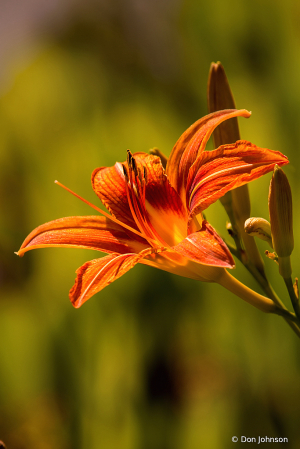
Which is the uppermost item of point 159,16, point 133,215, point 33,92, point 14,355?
point 159,16

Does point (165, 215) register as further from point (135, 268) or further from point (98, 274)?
point (135, 268)

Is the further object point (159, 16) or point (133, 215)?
point (159, 16)

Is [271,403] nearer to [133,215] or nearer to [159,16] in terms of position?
[133,215]

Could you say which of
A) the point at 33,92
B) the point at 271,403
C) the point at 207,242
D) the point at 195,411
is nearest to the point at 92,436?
the point at 195,411

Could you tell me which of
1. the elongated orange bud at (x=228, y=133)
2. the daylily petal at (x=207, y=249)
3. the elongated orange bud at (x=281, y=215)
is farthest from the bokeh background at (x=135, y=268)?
the daylily petal at (x=207, y=249)

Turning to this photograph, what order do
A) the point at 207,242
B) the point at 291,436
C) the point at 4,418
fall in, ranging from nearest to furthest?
the point at 207,242, the point at 291,436, the point at 4,418

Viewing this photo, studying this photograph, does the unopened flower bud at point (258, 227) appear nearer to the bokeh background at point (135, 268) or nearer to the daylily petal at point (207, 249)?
the daylily petal at point (207, 249)
